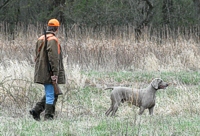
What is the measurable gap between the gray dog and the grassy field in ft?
0.66

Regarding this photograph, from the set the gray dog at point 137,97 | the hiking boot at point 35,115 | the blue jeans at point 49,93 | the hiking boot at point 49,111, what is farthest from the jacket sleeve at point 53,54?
the gray dog at point 137,97

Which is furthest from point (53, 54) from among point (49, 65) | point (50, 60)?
point (49, 65)

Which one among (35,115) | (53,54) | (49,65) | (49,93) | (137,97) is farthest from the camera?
(137,97)

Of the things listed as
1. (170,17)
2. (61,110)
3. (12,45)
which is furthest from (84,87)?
(170,17)

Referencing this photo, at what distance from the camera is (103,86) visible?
43.3ft

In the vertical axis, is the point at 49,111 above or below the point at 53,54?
below

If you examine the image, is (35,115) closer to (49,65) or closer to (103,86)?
(49,65)

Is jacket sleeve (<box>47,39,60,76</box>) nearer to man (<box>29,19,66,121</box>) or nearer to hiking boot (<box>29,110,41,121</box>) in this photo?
man (<box>29,19,66,121</box>)

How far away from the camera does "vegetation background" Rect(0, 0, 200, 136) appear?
25.7 ft

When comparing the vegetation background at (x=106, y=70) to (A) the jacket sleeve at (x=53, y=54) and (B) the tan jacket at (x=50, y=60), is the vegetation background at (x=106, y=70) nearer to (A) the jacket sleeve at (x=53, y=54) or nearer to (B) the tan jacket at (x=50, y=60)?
(B) the tan jacket at (x=50, y=60)

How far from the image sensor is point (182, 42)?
57.1ft

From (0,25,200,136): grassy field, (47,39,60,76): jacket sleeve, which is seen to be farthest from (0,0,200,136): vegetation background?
(47,39,60,76): jacket sleeve

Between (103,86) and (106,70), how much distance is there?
2.80 m

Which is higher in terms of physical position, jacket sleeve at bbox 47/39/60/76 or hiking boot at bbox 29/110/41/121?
jacket sleeve at bbox 47/39/60/76
